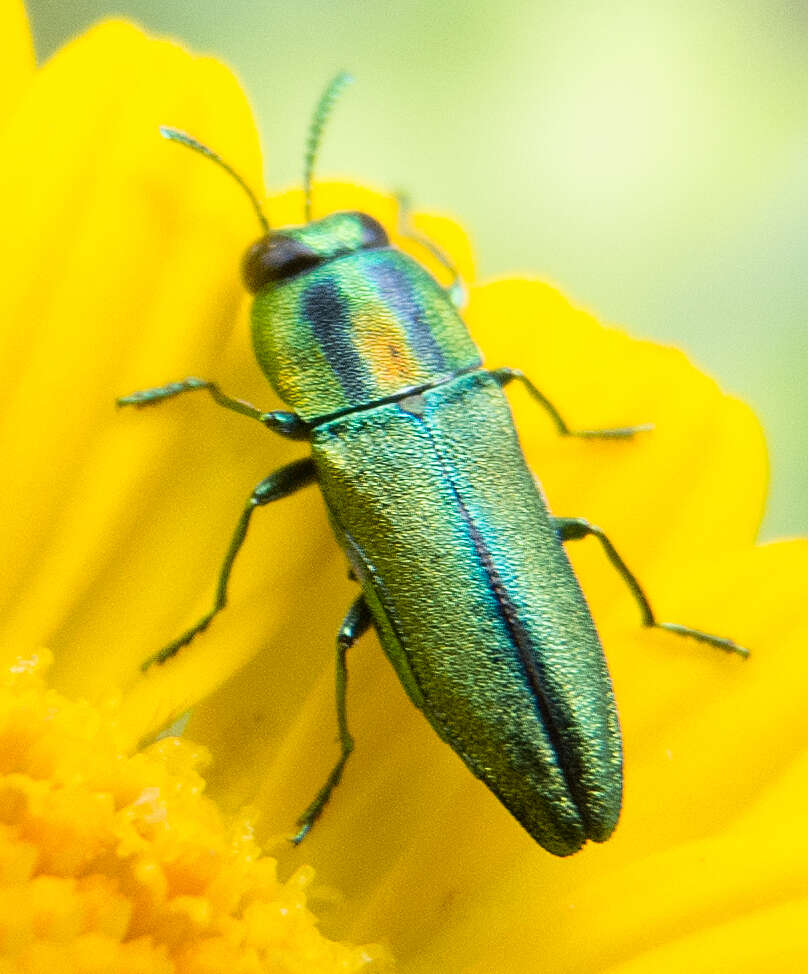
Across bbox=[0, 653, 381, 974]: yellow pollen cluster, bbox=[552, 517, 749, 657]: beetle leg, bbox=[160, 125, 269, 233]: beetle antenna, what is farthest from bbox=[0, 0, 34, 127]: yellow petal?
bbox=[552, 517, 749, 657]: beetle leg

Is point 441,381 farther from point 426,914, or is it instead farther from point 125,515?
point 426,914

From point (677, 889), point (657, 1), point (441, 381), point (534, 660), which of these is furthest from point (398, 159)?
point (677, 889)

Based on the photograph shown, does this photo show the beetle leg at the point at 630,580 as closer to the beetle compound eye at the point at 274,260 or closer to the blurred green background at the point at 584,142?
the beetle compound eye at the point at 274,260

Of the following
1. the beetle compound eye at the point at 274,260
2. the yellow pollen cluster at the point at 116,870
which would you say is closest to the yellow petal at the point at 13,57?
the beetle compound eye at the point at 274,260

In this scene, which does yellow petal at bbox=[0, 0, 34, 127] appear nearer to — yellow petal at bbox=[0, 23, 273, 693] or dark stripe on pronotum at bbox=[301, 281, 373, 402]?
yellow petal at bbox=[0, 23, 273, 693]

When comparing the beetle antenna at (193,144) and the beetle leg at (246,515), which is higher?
the beetle antenna at (193,144)
